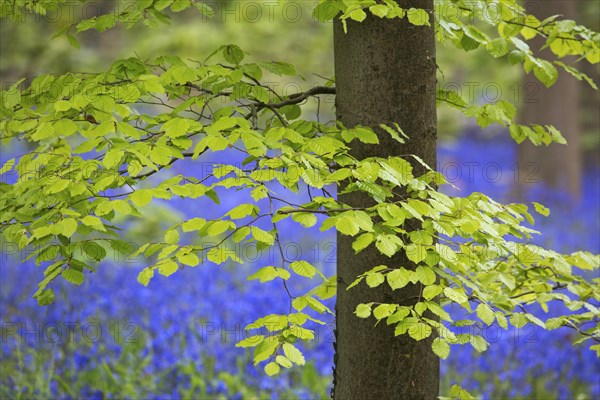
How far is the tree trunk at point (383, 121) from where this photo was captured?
2.27 metres

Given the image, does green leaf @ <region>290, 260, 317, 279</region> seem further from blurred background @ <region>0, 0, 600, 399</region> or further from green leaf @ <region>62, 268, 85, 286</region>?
blurred background @ <region>0, 0, 600, 399</region>

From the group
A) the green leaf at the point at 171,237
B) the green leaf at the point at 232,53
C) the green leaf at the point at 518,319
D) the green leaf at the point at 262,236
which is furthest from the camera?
the green leaf at the point at 232,53

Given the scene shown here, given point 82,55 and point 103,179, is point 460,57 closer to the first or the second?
point 82,55

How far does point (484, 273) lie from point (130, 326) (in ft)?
10.1

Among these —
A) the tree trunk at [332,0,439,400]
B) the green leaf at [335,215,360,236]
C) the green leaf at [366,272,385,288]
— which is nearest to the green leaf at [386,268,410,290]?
the green leaf at [366,272,385,288]

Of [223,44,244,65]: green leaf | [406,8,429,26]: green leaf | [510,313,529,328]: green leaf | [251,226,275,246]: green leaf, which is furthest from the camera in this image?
[223,44,244,65]: green leaf

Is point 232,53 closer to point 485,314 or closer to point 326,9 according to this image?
point 326,9

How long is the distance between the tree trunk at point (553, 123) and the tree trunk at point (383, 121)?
8243 millimetres

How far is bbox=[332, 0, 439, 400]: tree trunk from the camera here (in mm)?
2273

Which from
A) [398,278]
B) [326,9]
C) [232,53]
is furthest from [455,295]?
[232,53]

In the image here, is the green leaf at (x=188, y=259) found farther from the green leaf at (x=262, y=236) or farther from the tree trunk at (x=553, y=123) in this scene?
the tree trunk at (x=553, y=123)

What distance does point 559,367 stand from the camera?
4.50 m

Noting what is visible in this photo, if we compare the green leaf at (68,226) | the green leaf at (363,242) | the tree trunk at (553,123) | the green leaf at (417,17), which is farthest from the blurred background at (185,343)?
the tree trunk at (553,123)

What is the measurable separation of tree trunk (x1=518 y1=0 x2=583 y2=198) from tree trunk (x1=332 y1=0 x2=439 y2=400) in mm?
8243
